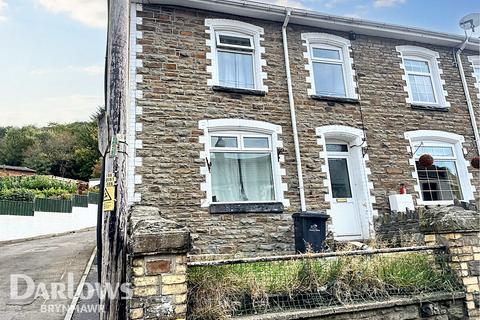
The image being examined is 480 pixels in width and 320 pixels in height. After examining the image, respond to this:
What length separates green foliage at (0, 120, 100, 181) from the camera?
2881cm

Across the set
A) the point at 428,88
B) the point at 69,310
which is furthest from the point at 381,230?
the point at 69,310

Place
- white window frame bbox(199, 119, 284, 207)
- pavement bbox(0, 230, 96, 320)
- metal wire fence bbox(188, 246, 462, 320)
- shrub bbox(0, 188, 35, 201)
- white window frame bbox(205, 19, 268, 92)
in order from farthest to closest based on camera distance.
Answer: shrub bbox(0, 188, 35, 201)
white window frame bbox(205, 19, 268, 92)
white window frame bbox(199, 119, 284, 207)
pavement bbox(0, 230, 96, 320)
metal wire fence bbox(188, 246, 462, 320)

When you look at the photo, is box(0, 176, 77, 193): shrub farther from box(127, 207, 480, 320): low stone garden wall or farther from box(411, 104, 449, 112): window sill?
box(411, 104, 449, 112): window sill

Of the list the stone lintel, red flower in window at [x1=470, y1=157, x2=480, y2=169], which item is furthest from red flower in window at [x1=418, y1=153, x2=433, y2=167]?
the stone lintel

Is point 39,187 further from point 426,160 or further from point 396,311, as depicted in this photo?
point 396,311

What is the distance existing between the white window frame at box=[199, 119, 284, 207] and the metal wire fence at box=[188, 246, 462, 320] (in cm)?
354

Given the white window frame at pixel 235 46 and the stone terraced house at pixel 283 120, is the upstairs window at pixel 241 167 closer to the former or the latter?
the stone terraced house at pixel 283 120

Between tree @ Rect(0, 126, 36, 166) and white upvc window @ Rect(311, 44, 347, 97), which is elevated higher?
tree @ Rect(0, 126, 36, 166)

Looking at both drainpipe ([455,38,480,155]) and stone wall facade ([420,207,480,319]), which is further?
drainpipe ([455,38,480,155])

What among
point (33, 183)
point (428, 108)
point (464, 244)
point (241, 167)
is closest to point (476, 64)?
point (428, 108)

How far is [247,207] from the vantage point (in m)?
7.53

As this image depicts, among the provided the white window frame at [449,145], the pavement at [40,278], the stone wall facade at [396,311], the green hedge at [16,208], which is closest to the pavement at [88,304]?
the pavement at [40,278]

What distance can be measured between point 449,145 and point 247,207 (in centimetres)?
683

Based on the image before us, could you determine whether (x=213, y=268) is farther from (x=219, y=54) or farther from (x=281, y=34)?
(x=281, y=34)
